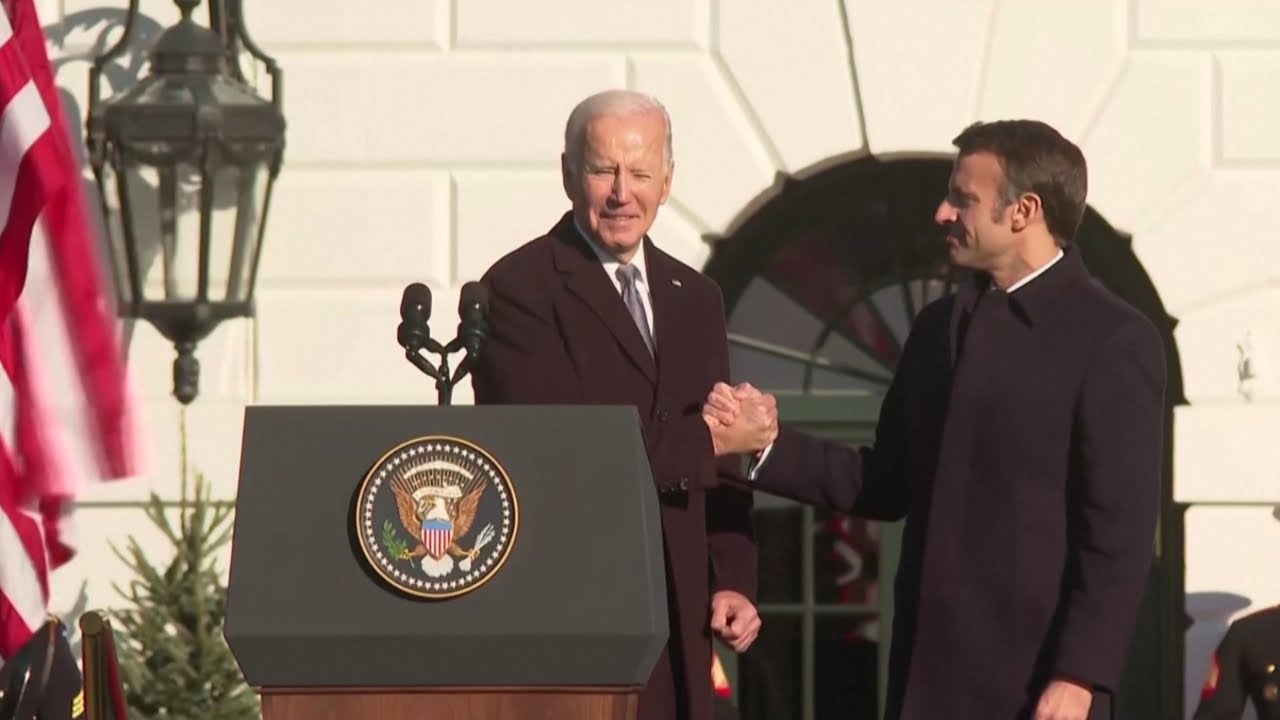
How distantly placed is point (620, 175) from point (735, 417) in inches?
19.0

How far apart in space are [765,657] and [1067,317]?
12.5 ft

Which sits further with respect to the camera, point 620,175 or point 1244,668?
point 1244,668

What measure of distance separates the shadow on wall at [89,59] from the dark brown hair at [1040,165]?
12.7ft

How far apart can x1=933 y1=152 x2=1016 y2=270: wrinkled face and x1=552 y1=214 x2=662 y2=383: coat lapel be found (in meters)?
0.57

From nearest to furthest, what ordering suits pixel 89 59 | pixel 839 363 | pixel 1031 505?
pixel 1031 505, pixel 89 59, pixel 839 363

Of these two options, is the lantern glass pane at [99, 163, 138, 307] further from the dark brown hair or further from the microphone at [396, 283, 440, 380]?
the microphone at [396, 283, 440, 380]

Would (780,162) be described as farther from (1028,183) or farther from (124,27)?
(1028,183)

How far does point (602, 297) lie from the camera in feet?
19.2

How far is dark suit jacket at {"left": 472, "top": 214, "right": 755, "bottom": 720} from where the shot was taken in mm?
5777

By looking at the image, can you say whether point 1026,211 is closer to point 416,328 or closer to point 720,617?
point 720,617

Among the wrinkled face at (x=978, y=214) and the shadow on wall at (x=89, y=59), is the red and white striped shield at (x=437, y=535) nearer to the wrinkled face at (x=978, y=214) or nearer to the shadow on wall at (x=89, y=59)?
the wrinkled face at (x=978, y=214)

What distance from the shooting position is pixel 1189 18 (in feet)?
30.5

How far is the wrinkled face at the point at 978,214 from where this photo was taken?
18.9 ft

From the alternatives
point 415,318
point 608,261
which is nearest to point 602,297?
point 608,261
